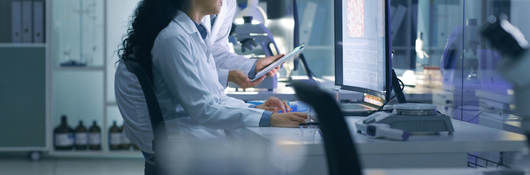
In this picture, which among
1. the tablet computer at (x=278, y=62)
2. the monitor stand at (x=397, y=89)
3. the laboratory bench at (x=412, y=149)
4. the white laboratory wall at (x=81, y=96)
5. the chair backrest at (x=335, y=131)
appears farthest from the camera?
the white laboratory wall at (x=81, y=96)

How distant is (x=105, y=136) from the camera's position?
17.5 feet

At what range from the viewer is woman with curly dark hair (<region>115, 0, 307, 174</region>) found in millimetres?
2221

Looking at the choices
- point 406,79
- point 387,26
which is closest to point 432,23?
point 406,79

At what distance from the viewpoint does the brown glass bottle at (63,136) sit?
5285 millimetres

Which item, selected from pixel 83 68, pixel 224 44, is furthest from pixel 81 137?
pixel 224 44

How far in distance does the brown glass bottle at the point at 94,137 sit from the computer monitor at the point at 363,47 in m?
2.94

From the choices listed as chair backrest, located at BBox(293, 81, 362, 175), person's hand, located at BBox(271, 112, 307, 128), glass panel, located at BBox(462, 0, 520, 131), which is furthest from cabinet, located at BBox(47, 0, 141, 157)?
chair backrest, located at BBox(293, 81, 362, 175)

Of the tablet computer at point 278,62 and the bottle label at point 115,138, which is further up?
the tablet computer at point 278,62

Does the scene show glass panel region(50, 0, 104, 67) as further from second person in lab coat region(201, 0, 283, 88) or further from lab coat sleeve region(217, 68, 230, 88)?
lab coat sleeve region(217, 68, 230, 88)

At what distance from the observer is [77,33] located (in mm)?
5359

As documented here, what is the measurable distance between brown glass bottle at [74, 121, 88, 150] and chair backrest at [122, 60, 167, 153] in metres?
3.34

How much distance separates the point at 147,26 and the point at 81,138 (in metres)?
3.15

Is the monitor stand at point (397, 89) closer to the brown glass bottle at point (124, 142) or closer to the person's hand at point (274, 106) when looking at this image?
the person's hand at point (274, 106)

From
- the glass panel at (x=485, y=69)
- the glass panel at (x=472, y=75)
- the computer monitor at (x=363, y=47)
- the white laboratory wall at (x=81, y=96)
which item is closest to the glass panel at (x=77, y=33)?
the white laboratory wall at (x=81, y=96)
